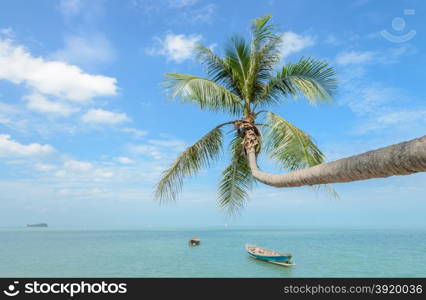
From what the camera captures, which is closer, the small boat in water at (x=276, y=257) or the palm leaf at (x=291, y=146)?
the palm leaf at (x=291, y=146)

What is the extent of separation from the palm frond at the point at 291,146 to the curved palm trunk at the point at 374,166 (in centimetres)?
248

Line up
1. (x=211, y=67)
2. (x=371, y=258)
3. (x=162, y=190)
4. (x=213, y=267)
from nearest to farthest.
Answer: (x=162, y=190) → (x=211, y=67) → (x=213, y=267) → (x=371, y=258)

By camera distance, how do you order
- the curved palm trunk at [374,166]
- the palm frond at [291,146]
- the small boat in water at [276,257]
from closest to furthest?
1. the curved palm trunk at [374,166]
2. the palm frond at [291,146]
3. the small boat in water at [276,257]

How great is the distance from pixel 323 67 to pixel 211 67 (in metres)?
3.08

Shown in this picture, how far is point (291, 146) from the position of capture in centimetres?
694

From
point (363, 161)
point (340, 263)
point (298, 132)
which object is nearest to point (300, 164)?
point (298, 132)

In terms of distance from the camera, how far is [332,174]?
3.53m

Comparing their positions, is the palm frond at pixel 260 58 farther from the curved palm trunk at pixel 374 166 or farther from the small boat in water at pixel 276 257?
the small boat in water at pixel 276 257

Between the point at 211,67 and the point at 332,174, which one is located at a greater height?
the point at 211,67

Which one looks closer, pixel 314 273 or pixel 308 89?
pixel 308 89

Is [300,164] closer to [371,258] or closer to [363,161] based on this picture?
[363,161]

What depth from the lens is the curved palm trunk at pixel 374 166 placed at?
7.70 feet

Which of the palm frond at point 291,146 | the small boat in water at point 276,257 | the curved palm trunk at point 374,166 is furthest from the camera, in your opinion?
the small boat in water at point 276,257

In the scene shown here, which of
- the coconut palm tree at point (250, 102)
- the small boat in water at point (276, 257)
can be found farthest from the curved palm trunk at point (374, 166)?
the small boat in water at point (276, 257)
